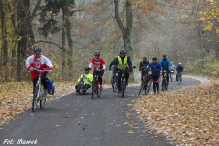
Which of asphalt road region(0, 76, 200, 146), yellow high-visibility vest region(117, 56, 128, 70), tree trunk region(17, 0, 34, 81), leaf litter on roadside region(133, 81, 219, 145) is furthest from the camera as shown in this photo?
tree trunk region(17, 0, 34, 81)

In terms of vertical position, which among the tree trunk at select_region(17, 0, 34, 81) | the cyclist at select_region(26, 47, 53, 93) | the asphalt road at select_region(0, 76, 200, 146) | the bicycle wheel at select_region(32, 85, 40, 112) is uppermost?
the tree trunk at select_region(17, 0, 34, 81)

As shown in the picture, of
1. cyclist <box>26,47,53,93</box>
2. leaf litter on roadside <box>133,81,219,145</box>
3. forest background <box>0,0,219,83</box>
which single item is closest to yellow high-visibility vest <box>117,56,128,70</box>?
leaf litter on roadside <box>133,81,219,145</box>

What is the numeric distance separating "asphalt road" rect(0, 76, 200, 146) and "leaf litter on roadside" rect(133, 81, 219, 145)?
0.38 metres

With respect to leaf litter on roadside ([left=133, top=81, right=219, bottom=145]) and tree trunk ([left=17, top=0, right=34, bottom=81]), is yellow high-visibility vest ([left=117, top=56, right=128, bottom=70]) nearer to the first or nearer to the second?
leaf litter on roadside ([left=133, top=81, right=219, bottom=145])

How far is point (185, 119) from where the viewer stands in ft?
31.0

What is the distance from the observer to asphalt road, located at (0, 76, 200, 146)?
6949 mm

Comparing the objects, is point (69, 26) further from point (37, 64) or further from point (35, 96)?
point (35, 96)

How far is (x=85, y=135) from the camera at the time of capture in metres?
7.53

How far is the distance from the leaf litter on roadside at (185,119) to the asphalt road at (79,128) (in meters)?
0.38

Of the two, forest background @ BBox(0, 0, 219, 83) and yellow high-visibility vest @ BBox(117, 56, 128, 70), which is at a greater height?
forest background @ BBox(0, 0, 219, 83)

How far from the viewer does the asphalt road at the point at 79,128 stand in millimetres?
6949

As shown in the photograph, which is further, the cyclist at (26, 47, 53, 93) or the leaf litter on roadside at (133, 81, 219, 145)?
the cyclist at (26, 47, 53, 93)

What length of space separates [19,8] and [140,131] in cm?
1886

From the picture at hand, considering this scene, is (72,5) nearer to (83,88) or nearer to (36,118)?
(83,88)
